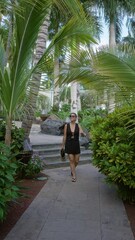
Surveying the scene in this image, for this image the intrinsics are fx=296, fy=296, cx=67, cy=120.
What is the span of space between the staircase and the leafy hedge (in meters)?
3.22

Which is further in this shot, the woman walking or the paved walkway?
the woman walking

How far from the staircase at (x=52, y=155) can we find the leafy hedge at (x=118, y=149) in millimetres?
3216

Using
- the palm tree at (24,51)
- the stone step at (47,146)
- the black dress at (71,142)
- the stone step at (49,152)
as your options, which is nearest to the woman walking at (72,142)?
the black dress at (71,142)

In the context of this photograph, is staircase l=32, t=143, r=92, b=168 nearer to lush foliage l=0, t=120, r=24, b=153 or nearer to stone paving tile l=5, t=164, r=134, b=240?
lush foliage l=0, t=120, r=24, b=153

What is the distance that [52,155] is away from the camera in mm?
10180

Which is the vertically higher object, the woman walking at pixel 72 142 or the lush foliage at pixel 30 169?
the woman walking at pixel 72 142

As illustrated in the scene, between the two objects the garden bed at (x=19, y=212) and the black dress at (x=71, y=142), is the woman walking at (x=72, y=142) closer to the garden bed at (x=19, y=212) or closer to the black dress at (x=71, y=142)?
the black dress at (x=71, y=142)

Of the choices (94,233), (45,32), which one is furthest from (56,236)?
(45,32)

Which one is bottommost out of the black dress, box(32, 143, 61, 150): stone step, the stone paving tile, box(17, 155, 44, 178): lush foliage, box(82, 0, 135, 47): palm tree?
the stone paving tile

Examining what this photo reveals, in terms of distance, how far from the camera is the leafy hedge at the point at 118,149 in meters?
5.48

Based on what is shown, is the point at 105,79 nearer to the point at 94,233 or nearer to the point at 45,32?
the point at 94,233

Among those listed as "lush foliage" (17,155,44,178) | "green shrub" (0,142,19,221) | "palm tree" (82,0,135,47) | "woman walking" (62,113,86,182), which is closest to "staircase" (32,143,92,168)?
"lush foliage" (17,155,44,178)

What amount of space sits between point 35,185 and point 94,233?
3069mm

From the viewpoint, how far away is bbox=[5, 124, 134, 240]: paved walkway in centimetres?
437
